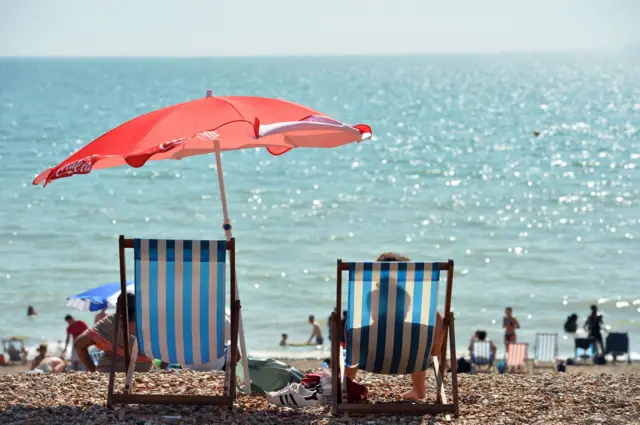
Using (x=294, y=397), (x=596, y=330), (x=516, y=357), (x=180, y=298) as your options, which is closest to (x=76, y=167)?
(x=180, y=298)

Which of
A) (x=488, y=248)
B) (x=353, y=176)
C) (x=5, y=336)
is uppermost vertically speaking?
(x=353, y=176)

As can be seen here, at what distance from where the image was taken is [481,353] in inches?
498

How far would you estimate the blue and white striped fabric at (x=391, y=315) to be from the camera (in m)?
4.74

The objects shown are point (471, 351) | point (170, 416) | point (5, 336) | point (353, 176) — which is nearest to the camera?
point (170, 416)

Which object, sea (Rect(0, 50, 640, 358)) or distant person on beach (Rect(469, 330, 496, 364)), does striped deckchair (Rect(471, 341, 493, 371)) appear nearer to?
distant person on beach (Rect(469, 330, 496, 364))

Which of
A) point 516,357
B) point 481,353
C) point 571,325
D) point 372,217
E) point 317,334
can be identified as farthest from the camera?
point 372,217

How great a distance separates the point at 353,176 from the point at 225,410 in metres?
31.4

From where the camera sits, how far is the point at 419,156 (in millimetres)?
42719

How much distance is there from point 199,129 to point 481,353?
8.53 m

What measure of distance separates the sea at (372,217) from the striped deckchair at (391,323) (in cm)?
898

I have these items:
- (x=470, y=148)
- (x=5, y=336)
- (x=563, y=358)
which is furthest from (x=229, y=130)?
(x=470, y=148)

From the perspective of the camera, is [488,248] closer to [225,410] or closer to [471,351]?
[471,351]

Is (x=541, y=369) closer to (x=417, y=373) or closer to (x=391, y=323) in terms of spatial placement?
(x=417, y=373)

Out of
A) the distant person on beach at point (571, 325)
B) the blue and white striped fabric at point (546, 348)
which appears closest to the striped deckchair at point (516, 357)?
the blue and white striped fabric at point (546, 348)
